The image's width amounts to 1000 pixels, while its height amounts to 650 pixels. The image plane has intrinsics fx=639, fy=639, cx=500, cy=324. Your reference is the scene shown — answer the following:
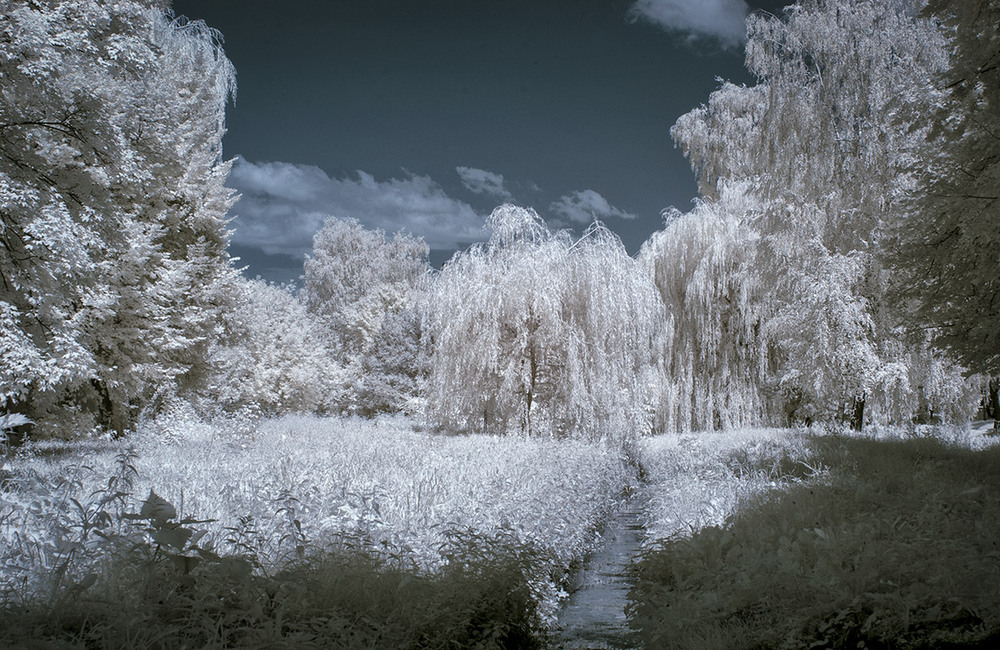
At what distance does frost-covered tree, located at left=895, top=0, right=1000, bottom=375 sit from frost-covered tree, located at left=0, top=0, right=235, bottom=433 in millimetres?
10230

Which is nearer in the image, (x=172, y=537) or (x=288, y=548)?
(x=172, y=537)

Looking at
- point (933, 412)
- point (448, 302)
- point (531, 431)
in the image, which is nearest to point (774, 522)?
point (531, 431)

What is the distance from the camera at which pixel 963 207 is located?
658 cm

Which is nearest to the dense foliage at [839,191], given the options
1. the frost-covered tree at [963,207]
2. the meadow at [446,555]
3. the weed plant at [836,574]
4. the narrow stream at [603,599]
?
the frost-covered tree at [963,207]

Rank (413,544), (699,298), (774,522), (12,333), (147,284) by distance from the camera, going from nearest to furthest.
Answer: (413,544) < (774,522) < (12,333) < (147,284) < (699,298)

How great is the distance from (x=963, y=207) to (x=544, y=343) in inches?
346

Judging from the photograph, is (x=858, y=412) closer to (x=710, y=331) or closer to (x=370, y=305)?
(x=710, y=331)

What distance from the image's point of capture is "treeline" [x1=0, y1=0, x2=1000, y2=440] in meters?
7.88

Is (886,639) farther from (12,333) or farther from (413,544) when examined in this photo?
(12,333)

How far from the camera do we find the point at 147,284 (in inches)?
476

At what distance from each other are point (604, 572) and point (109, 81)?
9242 mm

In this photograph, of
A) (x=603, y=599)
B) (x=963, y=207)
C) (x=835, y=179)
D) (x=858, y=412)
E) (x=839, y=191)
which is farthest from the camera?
(x=858, y=412)

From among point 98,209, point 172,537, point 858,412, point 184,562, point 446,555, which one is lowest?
point 446,555

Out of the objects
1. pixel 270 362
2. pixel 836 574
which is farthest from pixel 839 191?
pixel 270 362
